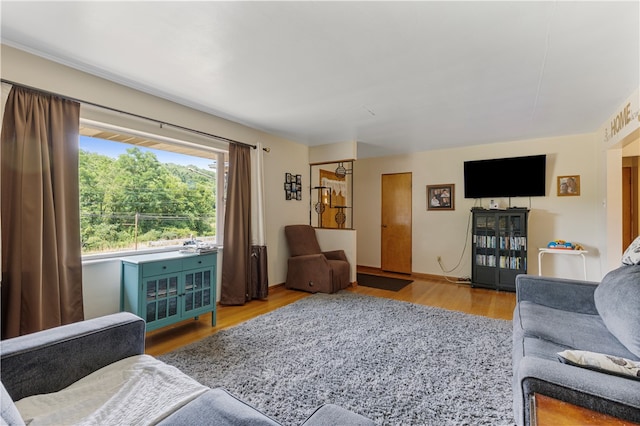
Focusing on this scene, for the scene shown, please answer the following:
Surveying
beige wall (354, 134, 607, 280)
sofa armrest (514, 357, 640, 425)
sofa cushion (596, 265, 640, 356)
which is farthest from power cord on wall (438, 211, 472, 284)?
sofa armrest (514, 357, 640, 425)

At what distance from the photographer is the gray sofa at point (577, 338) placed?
34.4 inches

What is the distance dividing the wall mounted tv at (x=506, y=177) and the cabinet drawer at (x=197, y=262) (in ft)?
13.7

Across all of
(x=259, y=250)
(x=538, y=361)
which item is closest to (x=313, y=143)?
(x=259, y=250)

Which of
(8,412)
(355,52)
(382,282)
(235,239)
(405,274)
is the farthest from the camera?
(405,274)

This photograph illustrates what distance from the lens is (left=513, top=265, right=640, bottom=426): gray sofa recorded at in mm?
874

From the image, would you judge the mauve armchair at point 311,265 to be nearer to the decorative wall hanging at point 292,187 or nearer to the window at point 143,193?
the decorative wall hanging at point 292,187

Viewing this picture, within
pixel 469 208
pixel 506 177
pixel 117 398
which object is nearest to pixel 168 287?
pixel 117 398

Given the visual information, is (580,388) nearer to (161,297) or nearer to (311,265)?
(161,297)

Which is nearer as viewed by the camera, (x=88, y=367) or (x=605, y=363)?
(x=605, y=363)

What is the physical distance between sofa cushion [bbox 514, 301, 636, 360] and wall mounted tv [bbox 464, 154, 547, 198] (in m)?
2.92

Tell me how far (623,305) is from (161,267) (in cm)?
319

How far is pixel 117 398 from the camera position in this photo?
3.46ft

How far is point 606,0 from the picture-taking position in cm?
151

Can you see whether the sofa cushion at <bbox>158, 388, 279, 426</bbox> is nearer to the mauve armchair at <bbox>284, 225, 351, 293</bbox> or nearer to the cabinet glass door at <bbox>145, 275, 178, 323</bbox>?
the cabinet glass door at <bbox>145, 275, 178, 323</bbox>
